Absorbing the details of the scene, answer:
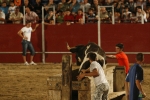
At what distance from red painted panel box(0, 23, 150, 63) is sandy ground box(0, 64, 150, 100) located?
1.16 meters

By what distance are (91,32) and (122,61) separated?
875cm

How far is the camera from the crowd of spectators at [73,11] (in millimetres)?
19828

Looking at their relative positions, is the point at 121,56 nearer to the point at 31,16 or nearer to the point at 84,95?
the point at 84,95

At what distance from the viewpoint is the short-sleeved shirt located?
8.48 meters

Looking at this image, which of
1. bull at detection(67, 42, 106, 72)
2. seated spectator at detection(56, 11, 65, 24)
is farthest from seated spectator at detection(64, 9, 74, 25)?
bull at detection(67, 42, 106, 72)

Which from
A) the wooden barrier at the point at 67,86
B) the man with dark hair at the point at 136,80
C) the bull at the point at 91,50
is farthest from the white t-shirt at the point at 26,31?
the man with dark hair at the point at 136,80

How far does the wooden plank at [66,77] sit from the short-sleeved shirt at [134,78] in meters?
1.00

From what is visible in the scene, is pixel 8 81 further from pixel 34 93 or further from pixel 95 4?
pixel 95 4

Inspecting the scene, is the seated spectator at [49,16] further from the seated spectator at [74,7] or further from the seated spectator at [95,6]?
the seated spectator at [95,6]

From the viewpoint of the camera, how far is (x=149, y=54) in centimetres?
1998

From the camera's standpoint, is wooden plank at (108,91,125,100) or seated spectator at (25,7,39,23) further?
seated spectator at (25,7,39,23)

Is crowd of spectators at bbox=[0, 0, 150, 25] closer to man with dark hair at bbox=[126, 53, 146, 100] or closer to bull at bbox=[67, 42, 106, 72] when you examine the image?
bull at bbox=[67, 42, 106, 72]

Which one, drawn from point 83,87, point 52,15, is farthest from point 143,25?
point 83,87

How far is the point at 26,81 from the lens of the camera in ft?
50.6
